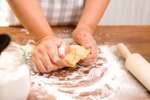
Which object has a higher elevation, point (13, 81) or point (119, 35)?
point (13, 81)

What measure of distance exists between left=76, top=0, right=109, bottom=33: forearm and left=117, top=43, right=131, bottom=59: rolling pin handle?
0.14 meters

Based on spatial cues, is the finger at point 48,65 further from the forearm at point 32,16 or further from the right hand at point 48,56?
the forearm at point 32,16

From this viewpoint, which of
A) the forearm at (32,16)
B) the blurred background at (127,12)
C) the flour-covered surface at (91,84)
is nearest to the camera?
the flour-covered surface at (91,84)

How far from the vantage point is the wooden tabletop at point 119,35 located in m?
1.09

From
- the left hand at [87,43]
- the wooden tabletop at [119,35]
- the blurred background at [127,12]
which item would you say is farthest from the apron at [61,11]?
the blurred background at [127,12]

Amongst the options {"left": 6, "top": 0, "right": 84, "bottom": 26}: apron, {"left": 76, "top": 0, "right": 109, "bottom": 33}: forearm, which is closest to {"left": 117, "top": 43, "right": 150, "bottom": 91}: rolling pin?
{"left": 76, "top": 0, "right": 109, "bottom": 33}: forearm

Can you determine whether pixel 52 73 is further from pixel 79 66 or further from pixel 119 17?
pixel 119 17

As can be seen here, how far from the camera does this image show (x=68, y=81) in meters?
0.90

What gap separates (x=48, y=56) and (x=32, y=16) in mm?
192

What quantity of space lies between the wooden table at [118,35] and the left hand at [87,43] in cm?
8

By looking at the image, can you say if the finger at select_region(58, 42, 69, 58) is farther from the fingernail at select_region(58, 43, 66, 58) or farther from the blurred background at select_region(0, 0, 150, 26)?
the blurred background at select_region(0, 0, 150, 26)

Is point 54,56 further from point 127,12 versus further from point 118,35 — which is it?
point 127,12

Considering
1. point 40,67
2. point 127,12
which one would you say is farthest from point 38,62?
point 127,12

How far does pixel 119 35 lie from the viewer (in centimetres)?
117
